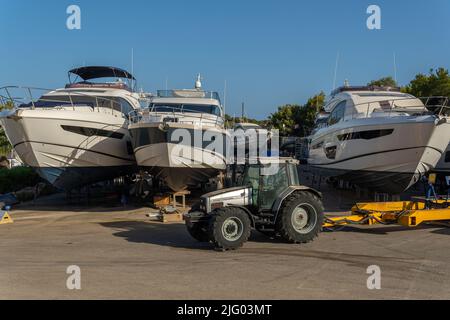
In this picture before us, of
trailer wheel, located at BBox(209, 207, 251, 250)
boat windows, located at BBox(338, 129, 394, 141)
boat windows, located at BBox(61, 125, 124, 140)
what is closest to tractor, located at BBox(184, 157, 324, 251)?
trailer wheel, located at BBox(209, 207, 251, 250)

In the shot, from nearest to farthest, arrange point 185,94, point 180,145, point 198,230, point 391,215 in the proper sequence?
point 198,230 → point 391,215 → point 180,145 → point 185,94

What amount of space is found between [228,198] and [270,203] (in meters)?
0.81

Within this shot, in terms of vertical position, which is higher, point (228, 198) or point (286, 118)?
point (286, 118)

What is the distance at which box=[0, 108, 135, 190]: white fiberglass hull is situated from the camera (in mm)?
13000

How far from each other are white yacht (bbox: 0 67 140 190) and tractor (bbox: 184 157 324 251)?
660 cm

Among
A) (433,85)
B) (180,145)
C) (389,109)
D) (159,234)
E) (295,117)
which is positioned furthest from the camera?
(295,117)

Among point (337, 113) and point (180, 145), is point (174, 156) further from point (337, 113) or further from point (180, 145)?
point (337, 113)

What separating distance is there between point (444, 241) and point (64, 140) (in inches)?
417

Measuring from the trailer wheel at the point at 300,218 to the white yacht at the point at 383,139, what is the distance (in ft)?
14.3

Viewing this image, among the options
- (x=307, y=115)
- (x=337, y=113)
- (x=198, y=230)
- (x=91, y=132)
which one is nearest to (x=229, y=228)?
(x=198, y=230)

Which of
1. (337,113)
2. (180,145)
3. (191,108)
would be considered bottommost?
(180,145)

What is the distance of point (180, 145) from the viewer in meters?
12.7

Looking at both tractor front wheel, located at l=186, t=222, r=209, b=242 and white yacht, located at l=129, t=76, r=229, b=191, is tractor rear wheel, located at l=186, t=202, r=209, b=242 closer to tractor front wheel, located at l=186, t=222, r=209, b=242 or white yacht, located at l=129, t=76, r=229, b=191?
tractor front wheel, located at l=186, t=222, r=209, b=242

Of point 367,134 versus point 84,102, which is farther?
point 84,102
